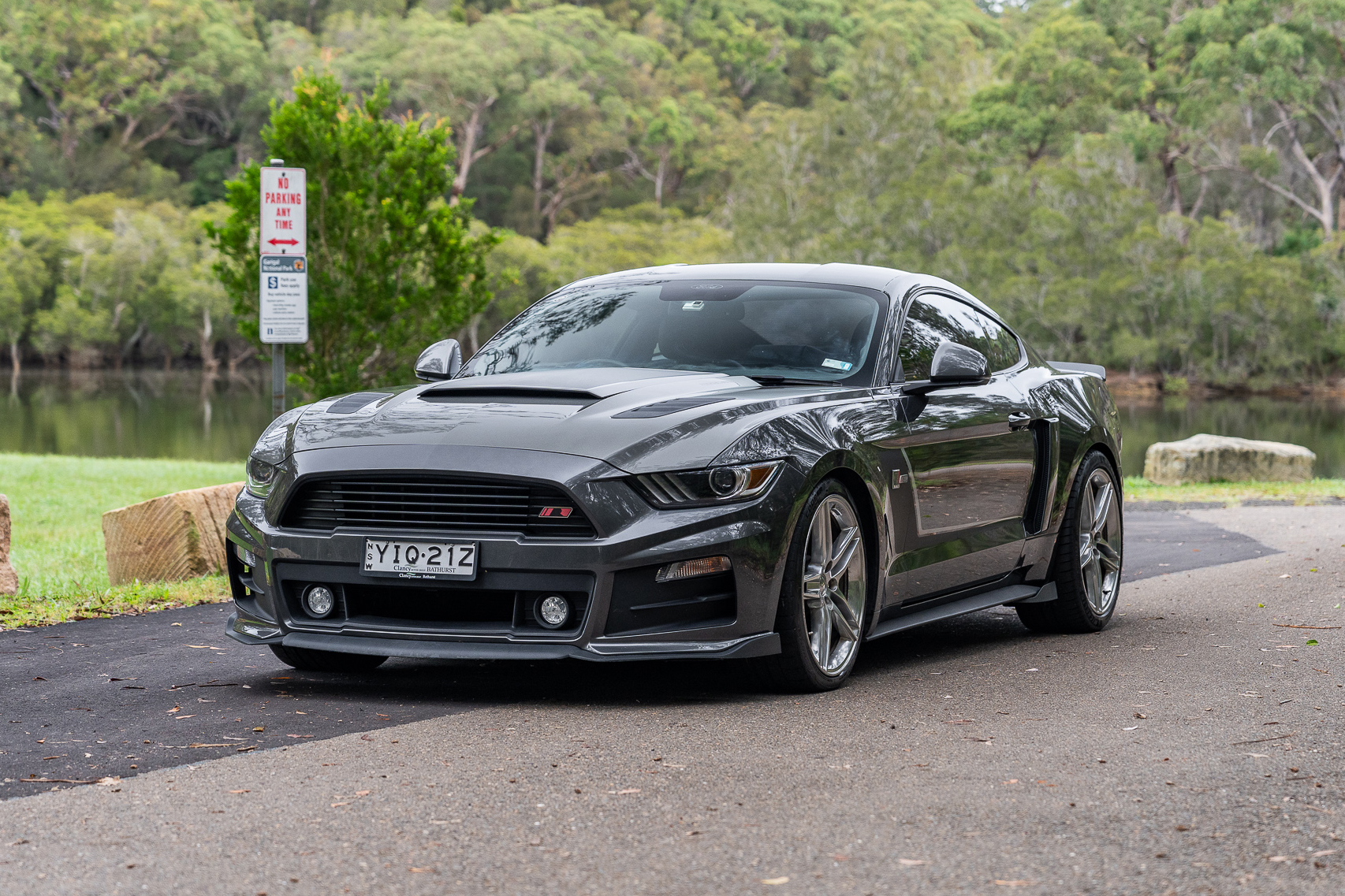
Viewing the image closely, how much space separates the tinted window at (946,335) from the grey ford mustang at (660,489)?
0.02m

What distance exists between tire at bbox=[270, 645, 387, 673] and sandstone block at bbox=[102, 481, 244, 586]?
368 centimetres

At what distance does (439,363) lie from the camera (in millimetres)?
7145

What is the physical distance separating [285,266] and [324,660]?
Answer: 18.0ft

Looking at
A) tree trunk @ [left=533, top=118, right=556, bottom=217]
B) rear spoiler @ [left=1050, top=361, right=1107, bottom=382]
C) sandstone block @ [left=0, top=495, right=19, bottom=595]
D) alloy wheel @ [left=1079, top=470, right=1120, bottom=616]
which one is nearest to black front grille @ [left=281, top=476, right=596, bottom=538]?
alloy wheel @ [left=1079, top=470, right=1120, bottom=616]

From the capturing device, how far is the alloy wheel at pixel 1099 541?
7.81 meters

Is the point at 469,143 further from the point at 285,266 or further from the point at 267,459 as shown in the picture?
the point at 267,459

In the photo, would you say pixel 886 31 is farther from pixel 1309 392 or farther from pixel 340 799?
pixel 340 799

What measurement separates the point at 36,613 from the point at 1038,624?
4.92 m

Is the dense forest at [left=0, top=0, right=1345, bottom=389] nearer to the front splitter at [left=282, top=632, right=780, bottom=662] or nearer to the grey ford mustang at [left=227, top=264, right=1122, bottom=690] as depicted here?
the grey ford mustang at [left=227, top=264, right=1122, bottom=690]

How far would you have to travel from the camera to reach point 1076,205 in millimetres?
65375

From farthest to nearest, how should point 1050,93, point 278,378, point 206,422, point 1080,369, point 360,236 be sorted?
point 1050,93 → point 206,422 → point 360,236 → point 278,378 → point 1080,369

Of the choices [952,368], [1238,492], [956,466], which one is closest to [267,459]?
[952,368]

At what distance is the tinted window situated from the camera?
6.91 meters

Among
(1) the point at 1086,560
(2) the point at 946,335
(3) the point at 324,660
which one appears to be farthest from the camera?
(1) the point at 1086,560
